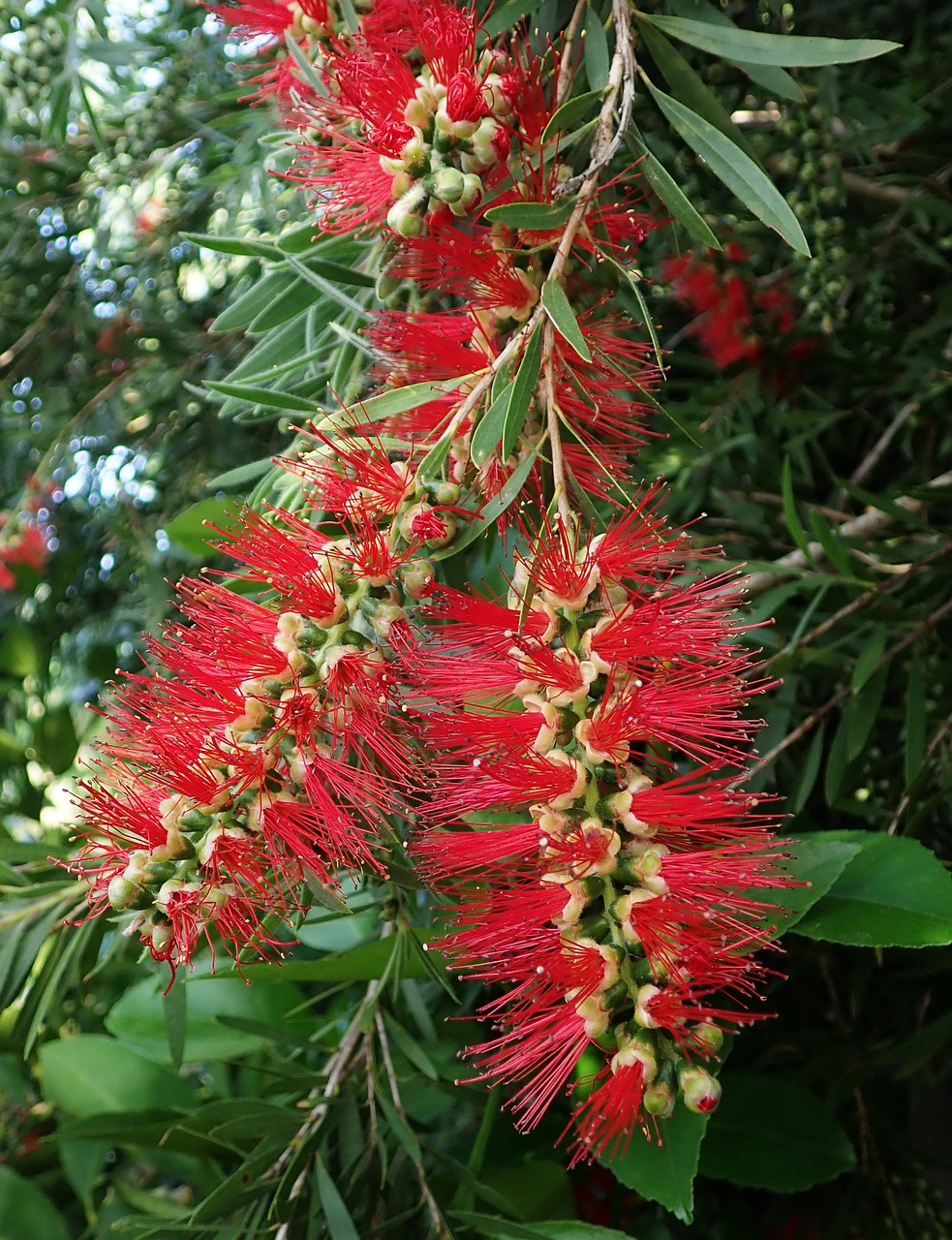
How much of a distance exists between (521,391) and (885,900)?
0.50 metres

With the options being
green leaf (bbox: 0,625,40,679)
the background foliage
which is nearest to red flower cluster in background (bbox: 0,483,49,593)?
the background foliage

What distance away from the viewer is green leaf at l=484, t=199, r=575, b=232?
660mm

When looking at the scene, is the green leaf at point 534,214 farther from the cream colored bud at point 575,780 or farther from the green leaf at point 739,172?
the cream colored bud at point 575,780

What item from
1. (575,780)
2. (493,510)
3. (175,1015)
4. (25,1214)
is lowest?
(25,1214)

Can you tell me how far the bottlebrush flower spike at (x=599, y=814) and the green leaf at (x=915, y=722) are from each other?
374 millimetres

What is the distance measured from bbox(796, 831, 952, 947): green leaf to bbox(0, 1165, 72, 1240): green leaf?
919 millimetres

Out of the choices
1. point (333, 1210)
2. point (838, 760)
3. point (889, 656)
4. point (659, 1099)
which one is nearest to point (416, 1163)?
point (333, 1210)

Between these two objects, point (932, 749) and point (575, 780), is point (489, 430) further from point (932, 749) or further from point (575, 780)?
point (932, 749)

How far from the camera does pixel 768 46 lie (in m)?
0.72

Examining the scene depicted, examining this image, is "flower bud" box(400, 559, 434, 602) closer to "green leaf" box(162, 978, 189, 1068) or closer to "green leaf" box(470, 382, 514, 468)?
"green leaf" box(470, 382, 514, 468)

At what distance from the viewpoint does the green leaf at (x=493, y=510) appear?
65 centimetres

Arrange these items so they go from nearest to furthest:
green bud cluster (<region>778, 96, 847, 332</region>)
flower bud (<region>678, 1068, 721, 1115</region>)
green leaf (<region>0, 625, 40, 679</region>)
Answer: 1. flower bud (<region>678, 1068, 721, 1115</region>)
2. green bud cluster (<region>778, 96, 847, 332</region>)
3. green leaf (<region>0, 625, 40, 679</region>)

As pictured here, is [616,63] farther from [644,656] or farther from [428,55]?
[644,656]

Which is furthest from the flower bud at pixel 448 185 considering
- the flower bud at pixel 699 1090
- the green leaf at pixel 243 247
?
the flower bud at pixel 699 1090
